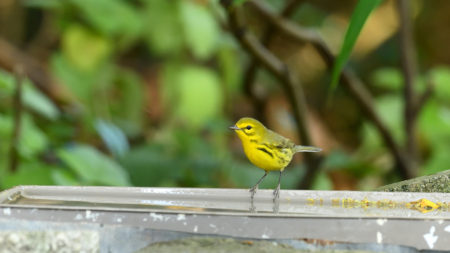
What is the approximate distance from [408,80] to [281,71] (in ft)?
3.23

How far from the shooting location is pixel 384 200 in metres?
1.40

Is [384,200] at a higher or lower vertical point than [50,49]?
lower

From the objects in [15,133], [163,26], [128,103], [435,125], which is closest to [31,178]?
[15,133]

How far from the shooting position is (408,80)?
10.3 feet

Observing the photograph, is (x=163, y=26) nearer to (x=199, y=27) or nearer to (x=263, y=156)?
(x=199, y=27)

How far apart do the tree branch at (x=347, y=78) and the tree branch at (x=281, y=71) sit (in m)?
0.08

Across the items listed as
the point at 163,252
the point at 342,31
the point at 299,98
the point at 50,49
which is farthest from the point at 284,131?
the point at 163,252

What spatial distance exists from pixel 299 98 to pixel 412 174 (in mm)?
758

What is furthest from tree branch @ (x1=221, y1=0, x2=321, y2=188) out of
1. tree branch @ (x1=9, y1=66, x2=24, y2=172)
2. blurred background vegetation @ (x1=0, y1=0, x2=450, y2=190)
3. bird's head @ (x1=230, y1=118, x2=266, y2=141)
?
tree branch @ (x1=9, y1=66, x2=24, y2=172)

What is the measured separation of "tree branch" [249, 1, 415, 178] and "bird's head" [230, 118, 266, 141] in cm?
38

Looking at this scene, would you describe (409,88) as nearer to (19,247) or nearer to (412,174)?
(412,174)

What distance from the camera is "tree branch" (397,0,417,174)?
3.08m

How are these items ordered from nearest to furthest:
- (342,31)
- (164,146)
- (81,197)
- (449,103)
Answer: (81,197), (164,146), (449,103), (342,31)

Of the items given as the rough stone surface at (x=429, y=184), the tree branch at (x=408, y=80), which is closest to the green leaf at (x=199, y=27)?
the tree branch at (x=408, y=80)
